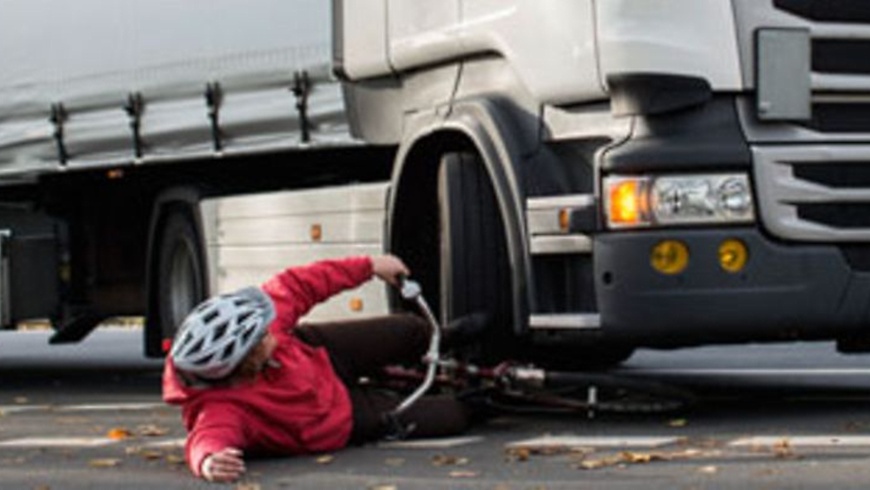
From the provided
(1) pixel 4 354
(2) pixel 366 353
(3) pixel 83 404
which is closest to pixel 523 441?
(2) pixel 366 353

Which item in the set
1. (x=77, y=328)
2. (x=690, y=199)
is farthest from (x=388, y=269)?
(x=77, y=328)

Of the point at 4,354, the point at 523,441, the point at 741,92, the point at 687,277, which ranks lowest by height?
the point at 4,354

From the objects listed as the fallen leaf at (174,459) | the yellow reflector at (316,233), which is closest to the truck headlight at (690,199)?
the fallen leaf at (174,459)

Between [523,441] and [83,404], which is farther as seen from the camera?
[83,404]

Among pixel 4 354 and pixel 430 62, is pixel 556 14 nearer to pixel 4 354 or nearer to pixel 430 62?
pixel 430 62

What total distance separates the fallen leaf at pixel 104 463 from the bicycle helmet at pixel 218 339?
635 mm

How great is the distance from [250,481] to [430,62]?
112 inches

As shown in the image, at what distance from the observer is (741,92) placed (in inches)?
378

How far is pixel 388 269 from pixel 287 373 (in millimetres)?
1119

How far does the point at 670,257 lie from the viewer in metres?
9.60

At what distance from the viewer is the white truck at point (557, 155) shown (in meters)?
9.57

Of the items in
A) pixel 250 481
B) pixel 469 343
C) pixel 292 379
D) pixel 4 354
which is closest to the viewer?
pixel 250 481

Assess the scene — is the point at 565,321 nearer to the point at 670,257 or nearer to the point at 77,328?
the point at 670,257

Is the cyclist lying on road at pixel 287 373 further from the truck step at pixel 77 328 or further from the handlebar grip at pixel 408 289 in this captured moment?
the truck step at pixel 77 328
